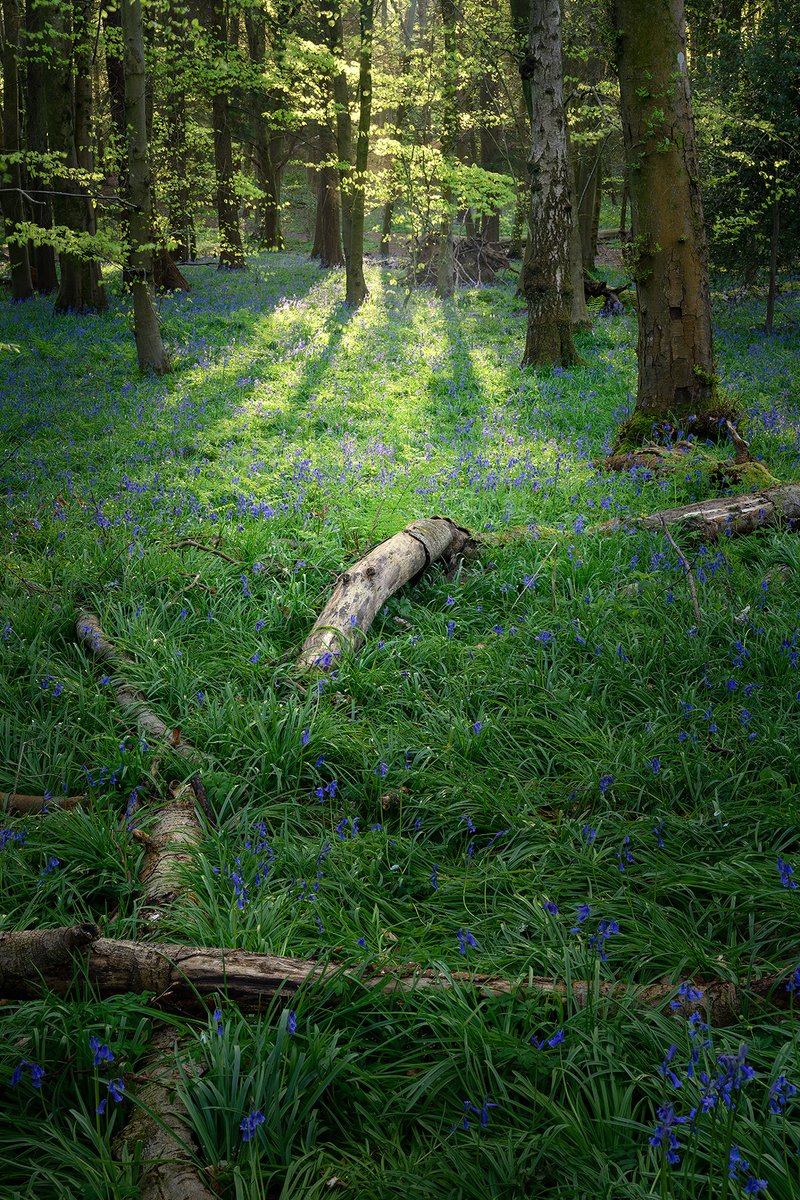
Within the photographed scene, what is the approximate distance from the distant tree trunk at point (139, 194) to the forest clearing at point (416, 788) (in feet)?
5.56

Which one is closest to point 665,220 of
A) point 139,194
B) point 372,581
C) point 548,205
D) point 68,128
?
point 372,581

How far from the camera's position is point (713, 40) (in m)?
16.2

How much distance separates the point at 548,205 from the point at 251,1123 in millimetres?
12494

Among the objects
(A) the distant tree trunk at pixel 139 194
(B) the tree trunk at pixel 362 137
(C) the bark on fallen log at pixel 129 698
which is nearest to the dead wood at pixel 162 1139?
(C) the bark on fallen log at pixel 129 698

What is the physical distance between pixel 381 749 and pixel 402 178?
841 inches

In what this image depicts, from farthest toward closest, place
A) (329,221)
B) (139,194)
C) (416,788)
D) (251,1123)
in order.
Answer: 1. (329,221)
2. (139,194)
3. (416,788)
4. (251,1123)

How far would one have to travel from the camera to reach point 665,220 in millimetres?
7094

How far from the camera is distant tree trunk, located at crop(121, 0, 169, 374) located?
35.0 feet

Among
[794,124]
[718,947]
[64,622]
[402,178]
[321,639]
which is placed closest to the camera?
[718,947]

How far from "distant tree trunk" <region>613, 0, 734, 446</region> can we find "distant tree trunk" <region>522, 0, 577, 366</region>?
4.51 meters

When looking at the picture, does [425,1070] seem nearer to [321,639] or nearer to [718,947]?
[718,947]

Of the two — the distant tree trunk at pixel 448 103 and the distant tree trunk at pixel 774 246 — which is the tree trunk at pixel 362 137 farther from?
the distant tree trunk at pixel 774 246

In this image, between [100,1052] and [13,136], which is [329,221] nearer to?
[13,136]

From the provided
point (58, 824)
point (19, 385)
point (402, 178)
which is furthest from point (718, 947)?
point (402, 178)
